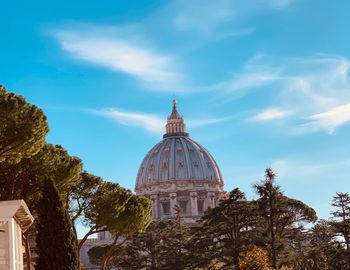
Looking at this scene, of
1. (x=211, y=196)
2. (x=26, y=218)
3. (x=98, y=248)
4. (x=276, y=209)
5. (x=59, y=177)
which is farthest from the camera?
(x=211, y=196)

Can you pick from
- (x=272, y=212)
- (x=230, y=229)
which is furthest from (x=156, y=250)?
(x=272, y=212)

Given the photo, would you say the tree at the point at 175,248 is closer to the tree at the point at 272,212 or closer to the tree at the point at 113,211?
the tree at the point at 272,212

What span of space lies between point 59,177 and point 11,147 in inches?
203

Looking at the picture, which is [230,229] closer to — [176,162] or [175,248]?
[175,248]

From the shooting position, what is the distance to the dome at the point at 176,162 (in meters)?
148

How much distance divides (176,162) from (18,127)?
129m

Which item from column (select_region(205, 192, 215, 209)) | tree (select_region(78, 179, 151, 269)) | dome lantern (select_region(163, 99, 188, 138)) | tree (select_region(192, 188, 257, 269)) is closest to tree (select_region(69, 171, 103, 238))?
tree (select_region(78, 179, 151, 269))

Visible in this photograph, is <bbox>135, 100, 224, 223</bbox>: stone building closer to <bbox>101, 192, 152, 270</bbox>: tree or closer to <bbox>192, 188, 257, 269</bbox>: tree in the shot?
<bbox>192, 188, 257, 269</bbox>: tree

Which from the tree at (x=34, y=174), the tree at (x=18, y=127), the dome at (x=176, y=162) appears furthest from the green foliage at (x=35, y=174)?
the dome at (x=176, y=162)

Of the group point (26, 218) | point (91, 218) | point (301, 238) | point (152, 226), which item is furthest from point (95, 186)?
point (301, 238)

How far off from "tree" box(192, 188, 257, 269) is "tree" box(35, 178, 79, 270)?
23.2 meters

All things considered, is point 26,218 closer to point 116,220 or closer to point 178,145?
point 116,220

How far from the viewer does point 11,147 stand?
21156 mm

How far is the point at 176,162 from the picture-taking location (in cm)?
15000
